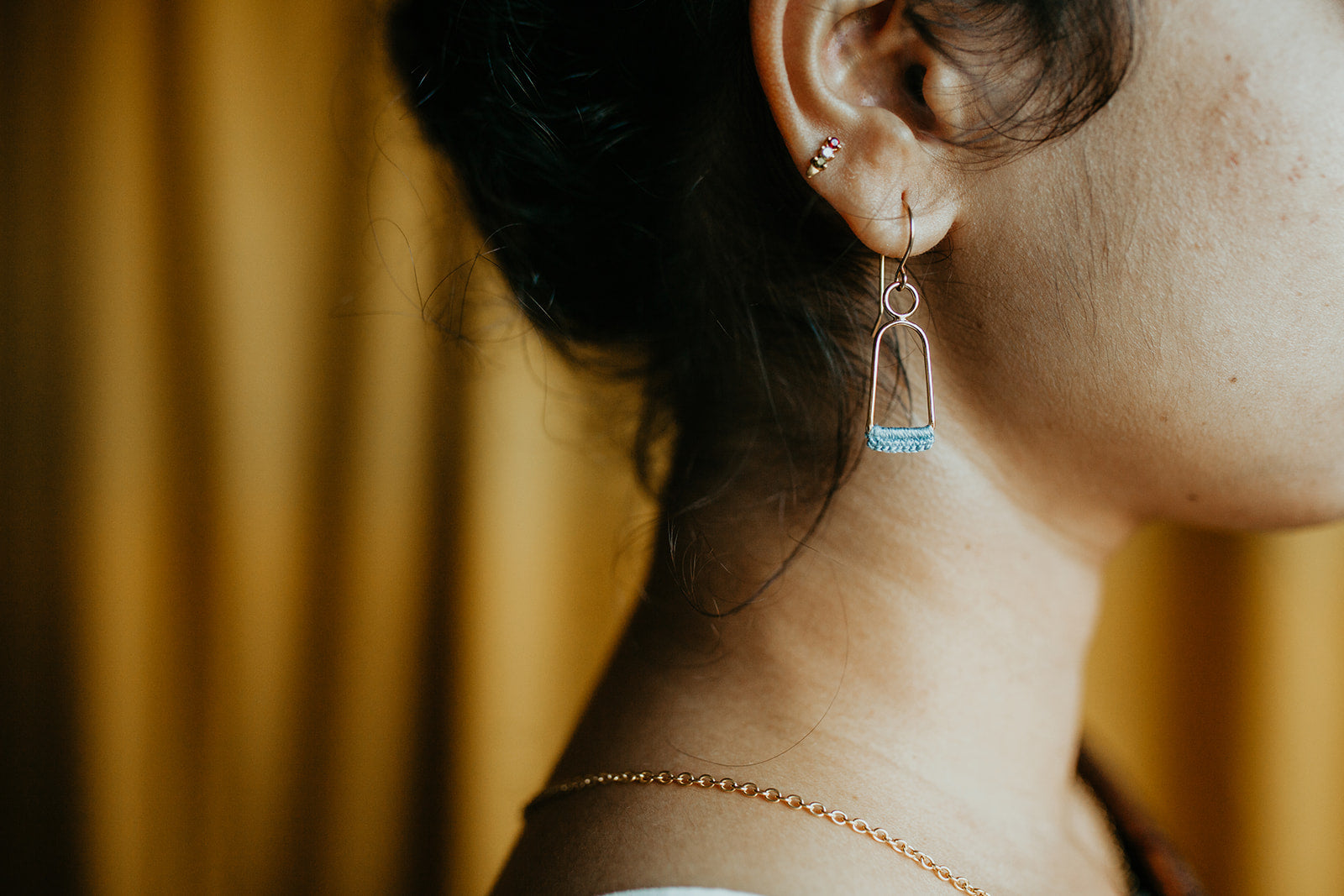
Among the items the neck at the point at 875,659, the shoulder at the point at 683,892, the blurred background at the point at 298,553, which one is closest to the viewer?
the shoulder at the point at 683,892

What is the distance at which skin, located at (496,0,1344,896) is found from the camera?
504 mm

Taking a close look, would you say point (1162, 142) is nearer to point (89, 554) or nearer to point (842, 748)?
point (842, 748)

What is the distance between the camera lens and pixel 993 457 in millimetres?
624

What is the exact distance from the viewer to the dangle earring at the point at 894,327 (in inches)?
20.9

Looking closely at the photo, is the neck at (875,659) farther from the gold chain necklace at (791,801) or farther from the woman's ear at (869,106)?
the woman's ear at (869,106)

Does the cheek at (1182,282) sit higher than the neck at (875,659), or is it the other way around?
the cheek at (1182,282)

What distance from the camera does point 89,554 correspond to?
144 cm

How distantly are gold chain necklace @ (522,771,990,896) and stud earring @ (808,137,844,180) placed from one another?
38 cm

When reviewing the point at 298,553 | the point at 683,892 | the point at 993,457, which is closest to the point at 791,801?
the point at 683,892

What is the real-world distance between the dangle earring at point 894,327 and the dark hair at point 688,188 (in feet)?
0.07

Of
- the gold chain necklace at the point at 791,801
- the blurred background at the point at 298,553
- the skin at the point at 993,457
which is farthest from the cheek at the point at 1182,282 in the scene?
the blurred background at the point at 298,553

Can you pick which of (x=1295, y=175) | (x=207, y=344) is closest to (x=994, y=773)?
(x=1295, y=175)

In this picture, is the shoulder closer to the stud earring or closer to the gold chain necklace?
the gold chain necklace

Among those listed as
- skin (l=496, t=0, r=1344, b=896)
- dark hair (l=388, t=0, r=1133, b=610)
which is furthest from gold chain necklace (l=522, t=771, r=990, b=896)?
dark hair (l=388, t=0, r=1133, b=610)
